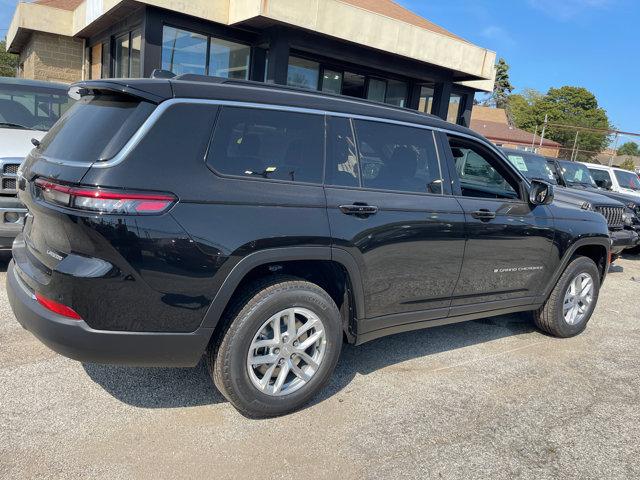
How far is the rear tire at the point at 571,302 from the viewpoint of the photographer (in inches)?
198

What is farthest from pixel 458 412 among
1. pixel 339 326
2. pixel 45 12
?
pixel 45 12

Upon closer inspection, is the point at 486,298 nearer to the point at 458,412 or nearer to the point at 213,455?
the point at 458,412

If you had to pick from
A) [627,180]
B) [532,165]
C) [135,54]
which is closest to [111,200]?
[532,165]

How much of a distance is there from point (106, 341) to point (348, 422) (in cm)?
152

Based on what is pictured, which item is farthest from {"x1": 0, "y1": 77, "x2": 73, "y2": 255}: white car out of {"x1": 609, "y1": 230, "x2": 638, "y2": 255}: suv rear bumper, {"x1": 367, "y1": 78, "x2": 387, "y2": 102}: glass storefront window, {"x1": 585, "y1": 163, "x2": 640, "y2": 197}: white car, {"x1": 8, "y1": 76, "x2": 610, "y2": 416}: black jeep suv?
{"x1": 585, "y1": 163, "x2": 640, "y2": 197}: white car

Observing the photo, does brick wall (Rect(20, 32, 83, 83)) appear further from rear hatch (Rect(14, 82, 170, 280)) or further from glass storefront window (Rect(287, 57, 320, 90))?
rear hatch (Rect(14, 82, 170, 280))

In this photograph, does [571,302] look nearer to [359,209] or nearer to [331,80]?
[359,209]

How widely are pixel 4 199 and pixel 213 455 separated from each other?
3.67 m

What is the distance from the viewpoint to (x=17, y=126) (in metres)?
6.29

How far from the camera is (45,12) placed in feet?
48.6

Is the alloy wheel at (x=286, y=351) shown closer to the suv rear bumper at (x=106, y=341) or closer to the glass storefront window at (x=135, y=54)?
the suv rear bumper at (x=106, y=341)

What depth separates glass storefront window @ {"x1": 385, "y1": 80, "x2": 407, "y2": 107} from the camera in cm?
1547

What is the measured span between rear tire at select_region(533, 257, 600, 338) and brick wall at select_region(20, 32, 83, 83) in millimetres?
14911

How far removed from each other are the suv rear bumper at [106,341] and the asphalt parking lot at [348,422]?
483 millimetres
